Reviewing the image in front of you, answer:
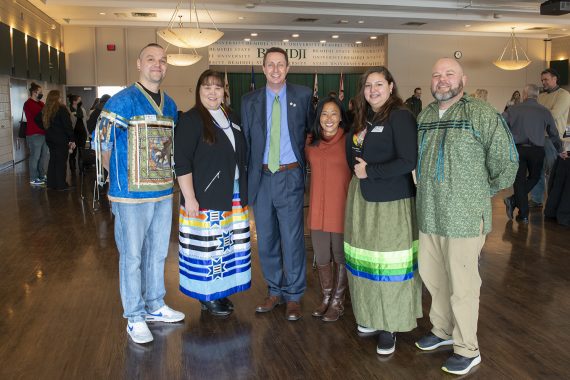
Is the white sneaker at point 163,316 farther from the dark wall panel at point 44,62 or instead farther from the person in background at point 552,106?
the dark wall panel at point 44,62

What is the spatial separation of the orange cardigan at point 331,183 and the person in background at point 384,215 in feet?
0.93

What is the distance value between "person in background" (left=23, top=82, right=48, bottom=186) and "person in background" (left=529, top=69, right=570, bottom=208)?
26.3ft

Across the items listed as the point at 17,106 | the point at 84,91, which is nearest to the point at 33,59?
the point at 17,106

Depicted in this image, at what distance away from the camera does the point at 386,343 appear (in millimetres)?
2832

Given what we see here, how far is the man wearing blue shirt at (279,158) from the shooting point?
323 centimetres

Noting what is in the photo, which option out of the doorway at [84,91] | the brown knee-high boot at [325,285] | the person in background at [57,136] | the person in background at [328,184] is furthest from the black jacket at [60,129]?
the doorway at [84,91]

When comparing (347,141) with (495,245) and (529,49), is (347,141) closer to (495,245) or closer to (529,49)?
(495,245)

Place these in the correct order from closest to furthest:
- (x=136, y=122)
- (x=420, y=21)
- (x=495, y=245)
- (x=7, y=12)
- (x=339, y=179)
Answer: (x=136, y=122), (x=339, y=179), (x=495, y=245), (x=7, y=12), (x=420, y=21)

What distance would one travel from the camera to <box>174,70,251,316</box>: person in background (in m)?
3.05

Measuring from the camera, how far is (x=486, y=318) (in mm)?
3336

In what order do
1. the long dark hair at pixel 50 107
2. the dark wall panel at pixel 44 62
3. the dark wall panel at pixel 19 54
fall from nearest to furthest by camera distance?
the long dark hair at pixel 50 107, the dark wall panel at pixel 19 54, the dark wall panel at pixel 44 62

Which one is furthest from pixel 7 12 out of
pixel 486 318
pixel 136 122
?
pixel 486 318

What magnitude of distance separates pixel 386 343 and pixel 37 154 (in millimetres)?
8575

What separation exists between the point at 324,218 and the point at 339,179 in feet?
0.83
